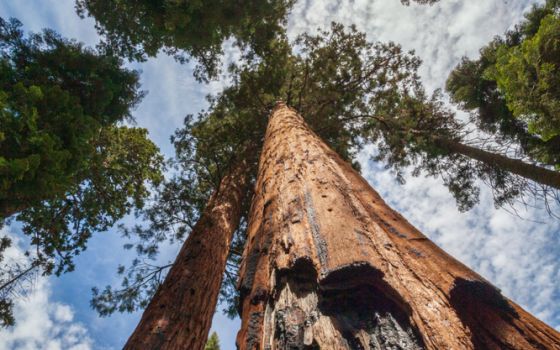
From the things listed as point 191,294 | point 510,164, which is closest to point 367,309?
point 191,294

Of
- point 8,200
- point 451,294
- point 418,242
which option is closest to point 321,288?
point 451,294

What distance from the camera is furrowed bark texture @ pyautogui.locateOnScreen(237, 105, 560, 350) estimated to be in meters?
0.82

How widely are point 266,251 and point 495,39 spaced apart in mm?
9273

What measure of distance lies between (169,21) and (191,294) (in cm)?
475

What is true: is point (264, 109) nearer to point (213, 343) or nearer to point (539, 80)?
point (539, 80)

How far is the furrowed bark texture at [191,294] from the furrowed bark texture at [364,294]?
2709 millimetres

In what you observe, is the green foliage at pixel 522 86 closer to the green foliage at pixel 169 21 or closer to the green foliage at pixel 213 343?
the green foliage at pixel 169 21

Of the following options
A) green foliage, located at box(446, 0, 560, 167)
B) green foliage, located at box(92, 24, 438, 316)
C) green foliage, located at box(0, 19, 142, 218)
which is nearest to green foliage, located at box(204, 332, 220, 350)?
green foliage, located at box(92, 24, 438, 316)

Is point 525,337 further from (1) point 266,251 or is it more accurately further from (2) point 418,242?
(1) point 266,251

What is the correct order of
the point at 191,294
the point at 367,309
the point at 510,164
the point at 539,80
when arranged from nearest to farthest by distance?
the point at 367,309
the point at 191,294
the point at 539,80
the point at 510,164

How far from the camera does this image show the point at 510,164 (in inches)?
275

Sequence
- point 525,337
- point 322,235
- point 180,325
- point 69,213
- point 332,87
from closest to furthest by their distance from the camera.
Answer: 1. point 525,337
2. point 322,235
3. point 180,325
4. point 69,213
5. point 332,87

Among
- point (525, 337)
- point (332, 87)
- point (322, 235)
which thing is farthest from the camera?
point (332, 87)

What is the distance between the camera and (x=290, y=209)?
61.9 inches
